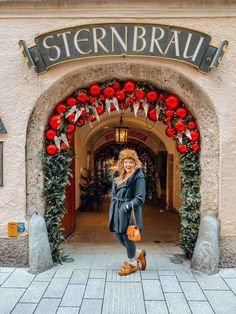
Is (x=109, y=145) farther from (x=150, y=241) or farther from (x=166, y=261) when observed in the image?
(x=166, y=261)

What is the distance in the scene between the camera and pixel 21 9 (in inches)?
160

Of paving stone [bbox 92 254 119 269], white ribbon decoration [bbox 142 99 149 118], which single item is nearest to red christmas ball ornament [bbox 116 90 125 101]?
white ribbon decoration [bbox 142 99 149 118]

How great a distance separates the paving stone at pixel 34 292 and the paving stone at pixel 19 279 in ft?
0.35

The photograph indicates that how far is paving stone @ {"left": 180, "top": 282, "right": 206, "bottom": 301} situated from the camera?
3.35 m

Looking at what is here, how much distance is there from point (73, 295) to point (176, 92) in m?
3.21

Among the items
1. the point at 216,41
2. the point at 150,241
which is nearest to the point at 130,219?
the point at 150,241

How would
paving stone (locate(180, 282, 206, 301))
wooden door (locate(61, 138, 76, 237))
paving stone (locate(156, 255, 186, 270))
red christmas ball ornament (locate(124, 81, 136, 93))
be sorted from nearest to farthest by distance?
paving stone (locate(180, 282, 206, 301))
paving stone (locate(156, 255, 186, 270))
red christmas ball ornament (locate(124, 81, 136, 93))
wooden door (locate(61, 138, 76, 237))

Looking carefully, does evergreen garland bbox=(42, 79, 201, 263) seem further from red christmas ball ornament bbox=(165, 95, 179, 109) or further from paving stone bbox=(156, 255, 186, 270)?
paving stone bbox=(156, 255, 186, 270)

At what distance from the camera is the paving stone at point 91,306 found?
306cm

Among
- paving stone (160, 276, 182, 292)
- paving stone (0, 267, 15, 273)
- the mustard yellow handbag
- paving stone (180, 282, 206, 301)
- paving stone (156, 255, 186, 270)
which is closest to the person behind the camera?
paving stone (180, 282, 206, 301)

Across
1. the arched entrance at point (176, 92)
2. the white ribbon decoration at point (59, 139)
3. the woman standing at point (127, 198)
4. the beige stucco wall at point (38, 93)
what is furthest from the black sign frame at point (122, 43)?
the woman standing at point (127, 198)

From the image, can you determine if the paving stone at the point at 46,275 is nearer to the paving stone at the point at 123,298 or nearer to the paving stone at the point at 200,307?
the paving stone at the point at 123,298

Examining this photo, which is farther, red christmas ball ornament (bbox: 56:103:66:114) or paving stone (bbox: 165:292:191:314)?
red christmas ball ornament (bbox: 56:103:66:114)

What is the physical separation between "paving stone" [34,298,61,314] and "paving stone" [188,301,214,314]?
5.07 feet
